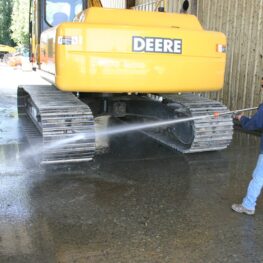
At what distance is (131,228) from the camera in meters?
4.12

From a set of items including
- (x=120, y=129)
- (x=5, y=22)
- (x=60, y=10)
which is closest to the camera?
(x=60, y=10)

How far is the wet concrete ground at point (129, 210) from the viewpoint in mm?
3674

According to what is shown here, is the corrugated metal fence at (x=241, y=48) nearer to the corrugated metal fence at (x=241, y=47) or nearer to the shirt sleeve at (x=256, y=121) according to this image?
the corrugated metal fence at (x=241, y=47)

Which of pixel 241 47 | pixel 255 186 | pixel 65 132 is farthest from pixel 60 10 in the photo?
pixel 255 186

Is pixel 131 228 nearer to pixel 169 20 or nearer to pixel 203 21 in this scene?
pixel 169 20

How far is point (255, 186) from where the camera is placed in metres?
4.46

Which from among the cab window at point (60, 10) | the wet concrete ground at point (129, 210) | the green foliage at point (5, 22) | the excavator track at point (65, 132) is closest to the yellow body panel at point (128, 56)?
the excavator track at point (65, 132)

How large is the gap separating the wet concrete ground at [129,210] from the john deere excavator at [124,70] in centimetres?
39

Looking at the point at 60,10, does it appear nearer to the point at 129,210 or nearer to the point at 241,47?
the point at 241,47

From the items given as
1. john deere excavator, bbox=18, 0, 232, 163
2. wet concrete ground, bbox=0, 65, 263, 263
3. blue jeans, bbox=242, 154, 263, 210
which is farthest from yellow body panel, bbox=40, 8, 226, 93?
blue jeans, bbox=242, 154, 263, 210

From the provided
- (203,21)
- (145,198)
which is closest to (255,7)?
(203,21)

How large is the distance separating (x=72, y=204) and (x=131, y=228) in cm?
86

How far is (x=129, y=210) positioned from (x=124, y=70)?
217 centimetres

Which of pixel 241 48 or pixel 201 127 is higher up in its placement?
pixel 241 48
